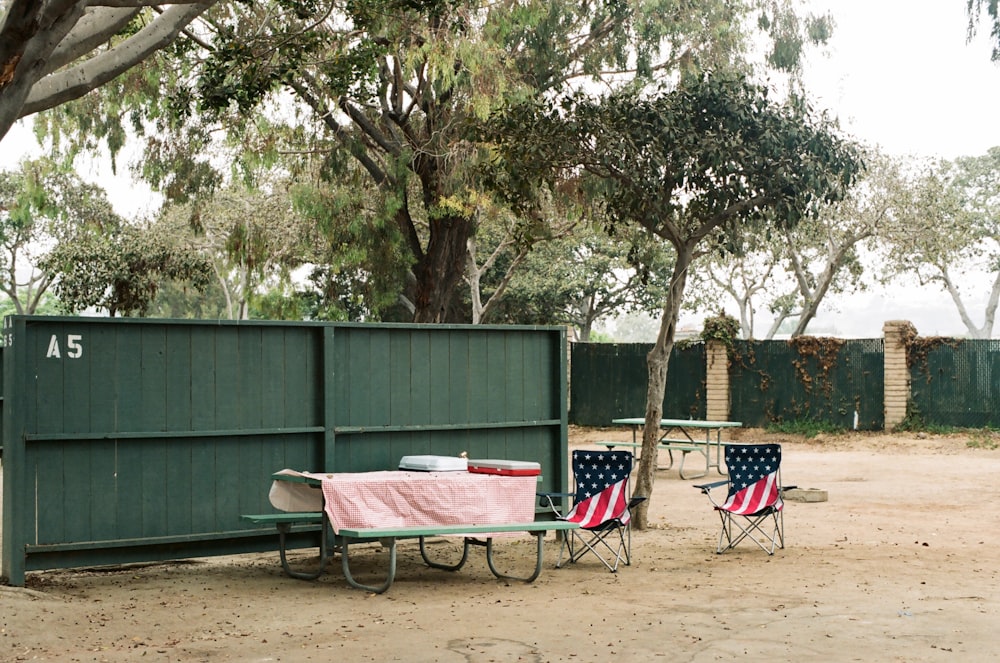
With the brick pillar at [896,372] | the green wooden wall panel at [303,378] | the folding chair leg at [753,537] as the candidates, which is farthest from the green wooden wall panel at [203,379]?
the brick pillar at [896,372]

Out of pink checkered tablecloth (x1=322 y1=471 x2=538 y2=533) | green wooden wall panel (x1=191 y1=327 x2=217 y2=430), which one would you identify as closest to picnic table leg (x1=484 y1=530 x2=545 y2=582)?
pink checkered tablecloth (x1=322 y1=471 x2=538 y2=533)

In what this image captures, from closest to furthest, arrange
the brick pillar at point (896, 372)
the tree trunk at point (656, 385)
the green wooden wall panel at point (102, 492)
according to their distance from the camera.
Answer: the green wooden wall panel at point (102, 492)
the tree trunk at point (656, 385)
the brick pillar at point (896, 372)

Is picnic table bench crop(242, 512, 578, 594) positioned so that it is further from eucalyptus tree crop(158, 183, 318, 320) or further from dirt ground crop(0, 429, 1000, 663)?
eucalyptus tree crop(158, 183, 318, 320)

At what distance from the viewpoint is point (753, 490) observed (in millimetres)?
9711

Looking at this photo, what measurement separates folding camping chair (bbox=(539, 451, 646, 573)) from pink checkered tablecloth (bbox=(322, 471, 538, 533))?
70cm

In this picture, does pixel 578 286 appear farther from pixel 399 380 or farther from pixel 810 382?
pixel 399 380

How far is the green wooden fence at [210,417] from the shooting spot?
25.0ft

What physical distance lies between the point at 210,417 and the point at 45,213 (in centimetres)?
1270

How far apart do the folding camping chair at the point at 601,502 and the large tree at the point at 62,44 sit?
4560 mm

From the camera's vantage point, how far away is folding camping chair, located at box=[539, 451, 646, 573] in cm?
875

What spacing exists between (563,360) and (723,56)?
10.6 metres

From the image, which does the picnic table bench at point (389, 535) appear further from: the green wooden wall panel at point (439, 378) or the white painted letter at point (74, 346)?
the white painted letter at point (74, 346)

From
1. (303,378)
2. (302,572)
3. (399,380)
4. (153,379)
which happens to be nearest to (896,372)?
(399,380)

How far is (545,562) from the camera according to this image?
29.9ft
